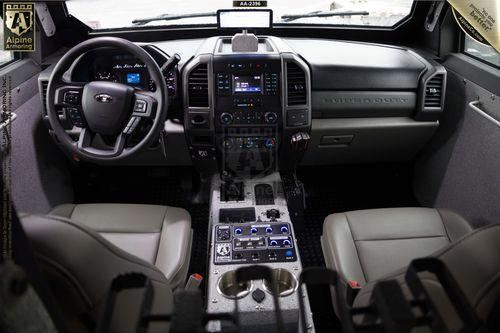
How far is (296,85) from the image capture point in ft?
7.46

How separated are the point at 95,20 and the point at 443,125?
2240 mm

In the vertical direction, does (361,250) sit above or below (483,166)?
below

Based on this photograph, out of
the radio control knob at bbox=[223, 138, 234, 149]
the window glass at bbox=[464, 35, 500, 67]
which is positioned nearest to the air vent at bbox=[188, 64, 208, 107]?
the radio control knob at bbox=[223, 138, 234, 149]

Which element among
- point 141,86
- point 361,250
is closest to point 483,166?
point 361,250

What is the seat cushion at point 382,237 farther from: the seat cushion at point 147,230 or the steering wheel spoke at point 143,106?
the steering wheel spoke at point 143,106

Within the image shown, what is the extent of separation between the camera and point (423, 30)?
285 centimetres

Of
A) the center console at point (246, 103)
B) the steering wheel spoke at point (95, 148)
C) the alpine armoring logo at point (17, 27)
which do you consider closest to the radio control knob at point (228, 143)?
the center console at point (246, 103)

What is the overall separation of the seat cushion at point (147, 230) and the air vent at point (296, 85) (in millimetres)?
827

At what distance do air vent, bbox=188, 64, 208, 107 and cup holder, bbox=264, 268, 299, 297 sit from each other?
0.95 m

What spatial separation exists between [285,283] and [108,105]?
1.03 metres

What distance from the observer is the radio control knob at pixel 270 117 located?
7.54ft

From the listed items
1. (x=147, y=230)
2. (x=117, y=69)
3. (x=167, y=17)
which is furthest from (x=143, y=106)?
(x=167, y=17)

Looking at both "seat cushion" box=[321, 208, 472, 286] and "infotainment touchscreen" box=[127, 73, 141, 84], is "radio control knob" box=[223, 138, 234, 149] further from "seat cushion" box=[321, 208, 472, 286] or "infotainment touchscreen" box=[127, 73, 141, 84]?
"seat cushion" box=[321, 208, 472, 286]

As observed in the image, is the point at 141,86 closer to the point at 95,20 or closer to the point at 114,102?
the point at 114,102
